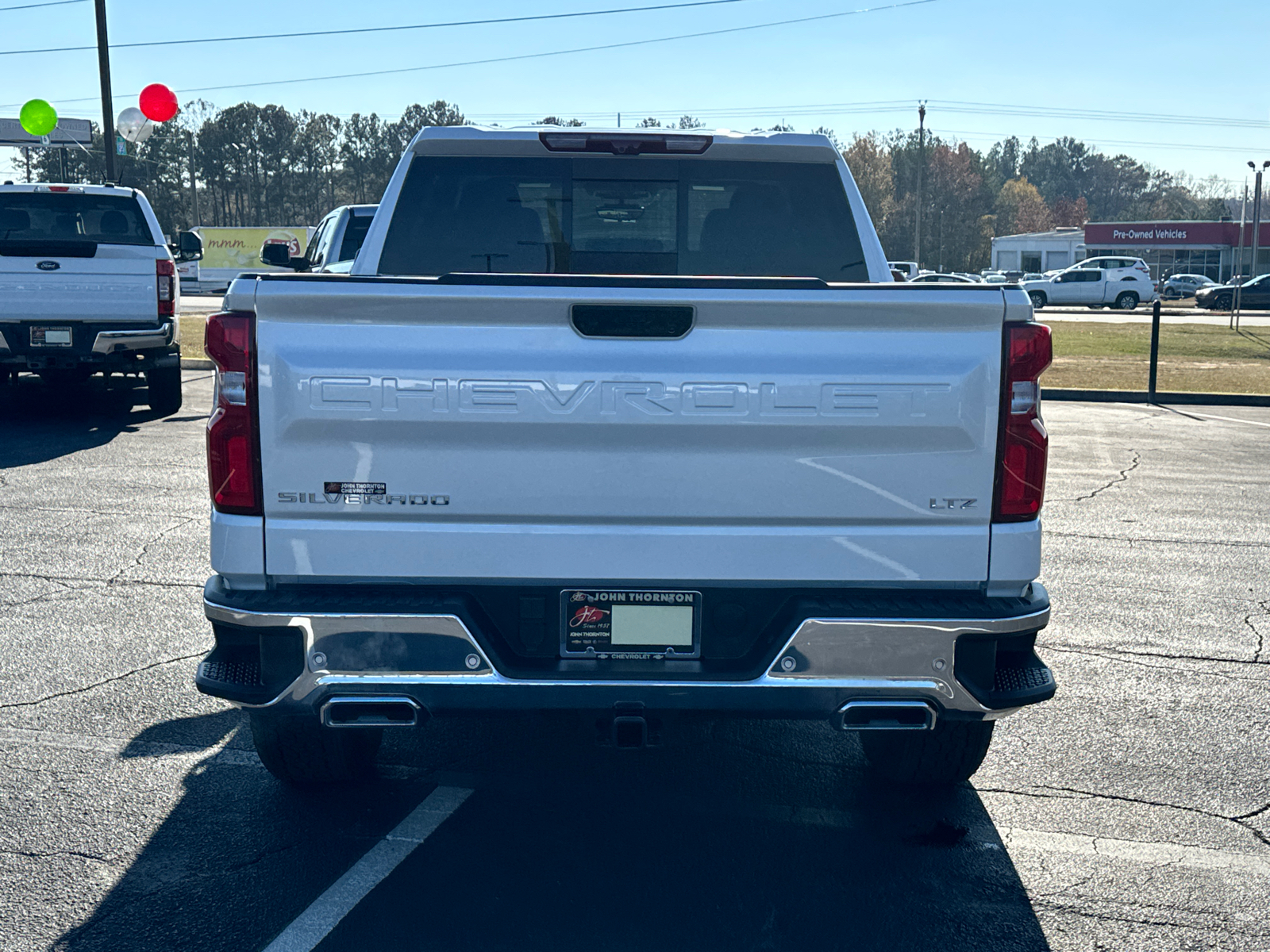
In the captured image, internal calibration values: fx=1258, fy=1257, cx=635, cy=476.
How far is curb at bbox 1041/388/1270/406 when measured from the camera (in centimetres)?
1705

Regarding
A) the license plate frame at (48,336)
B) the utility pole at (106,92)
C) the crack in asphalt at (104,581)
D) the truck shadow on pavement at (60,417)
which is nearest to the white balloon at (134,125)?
the utility pole at (106,92)

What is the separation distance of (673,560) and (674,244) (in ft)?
6.98

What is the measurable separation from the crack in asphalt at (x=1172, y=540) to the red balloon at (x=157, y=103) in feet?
52.9

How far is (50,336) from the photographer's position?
12.8m

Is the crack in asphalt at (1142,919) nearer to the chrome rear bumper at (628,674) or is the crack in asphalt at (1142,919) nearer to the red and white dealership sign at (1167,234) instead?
the chrome rear bumper at (628,674)

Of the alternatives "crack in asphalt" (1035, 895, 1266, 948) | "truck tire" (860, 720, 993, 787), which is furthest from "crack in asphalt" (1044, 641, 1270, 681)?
"crack in asphalt" (1035, 895, 1266, 948)

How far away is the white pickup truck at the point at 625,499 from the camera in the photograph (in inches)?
125

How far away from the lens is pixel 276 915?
3.33 m

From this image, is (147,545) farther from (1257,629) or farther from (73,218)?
(73,218)

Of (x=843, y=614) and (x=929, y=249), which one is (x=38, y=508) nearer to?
(x=843, y=614)

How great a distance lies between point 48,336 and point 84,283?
645 millimetres

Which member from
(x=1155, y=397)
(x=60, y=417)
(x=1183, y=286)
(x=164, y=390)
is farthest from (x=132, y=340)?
(x=1183, y=286)

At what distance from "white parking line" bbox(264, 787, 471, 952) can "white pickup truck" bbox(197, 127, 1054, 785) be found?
51 centimetres

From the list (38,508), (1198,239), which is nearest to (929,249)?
(1198,239)
